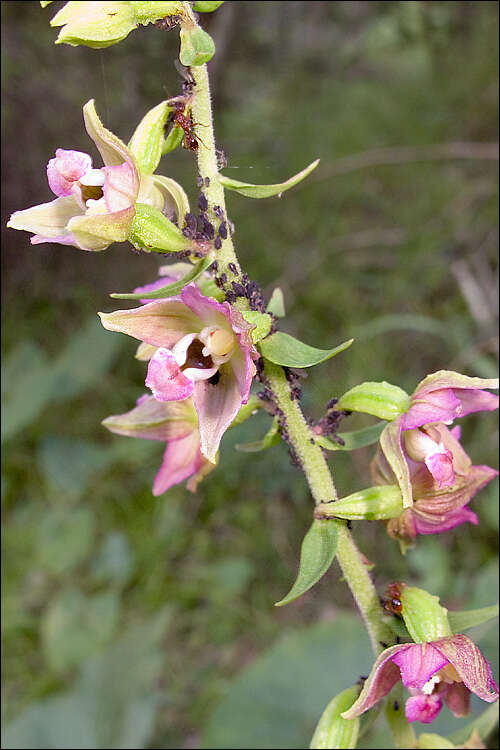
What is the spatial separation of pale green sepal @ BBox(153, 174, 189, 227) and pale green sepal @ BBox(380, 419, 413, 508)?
651 millimetres

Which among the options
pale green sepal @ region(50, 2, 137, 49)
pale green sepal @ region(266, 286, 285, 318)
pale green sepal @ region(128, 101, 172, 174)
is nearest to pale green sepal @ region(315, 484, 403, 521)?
pale green sepal @ region(266, 286, 285, 318)

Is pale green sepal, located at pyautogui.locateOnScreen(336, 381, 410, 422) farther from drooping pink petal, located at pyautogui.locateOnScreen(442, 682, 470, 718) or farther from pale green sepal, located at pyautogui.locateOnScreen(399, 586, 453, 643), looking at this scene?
drooping pink petal, located at pyautogui.locateOnScreen(442, 682, 470, 718)

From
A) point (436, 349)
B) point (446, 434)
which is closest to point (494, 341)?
point (436, 349)

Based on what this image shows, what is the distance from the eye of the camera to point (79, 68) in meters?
6.34

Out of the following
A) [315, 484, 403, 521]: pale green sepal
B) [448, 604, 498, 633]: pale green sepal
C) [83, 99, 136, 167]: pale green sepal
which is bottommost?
[448, 604, 498, 633]: pale green sepal

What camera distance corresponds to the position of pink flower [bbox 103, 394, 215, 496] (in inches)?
74.0

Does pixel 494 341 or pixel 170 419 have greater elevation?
pixel 170 419

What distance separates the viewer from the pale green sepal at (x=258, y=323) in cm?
149

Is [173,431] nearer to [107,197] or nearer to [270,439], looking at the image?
[270,439]

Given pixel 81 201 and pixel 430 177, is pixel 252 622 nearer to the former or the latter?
pixel 81 201

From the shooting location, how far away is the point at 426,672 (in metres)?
1.42

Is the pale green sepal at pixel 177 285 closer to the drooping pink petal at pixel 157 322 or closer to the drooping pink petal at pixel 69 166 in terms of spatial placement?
the drooping pink petal at pixel 157 322

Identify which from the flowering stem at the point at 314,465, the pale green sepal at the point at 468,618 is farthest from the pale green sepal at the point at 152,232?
the pale green sepal at the point at 468,618

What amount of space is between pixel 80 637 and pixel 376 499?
2.86m
